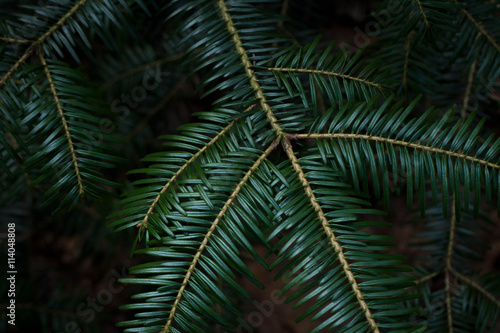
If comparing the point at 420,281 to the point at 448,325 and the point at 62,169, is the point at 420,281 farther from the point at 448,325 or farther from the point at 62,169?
the point at 62,169

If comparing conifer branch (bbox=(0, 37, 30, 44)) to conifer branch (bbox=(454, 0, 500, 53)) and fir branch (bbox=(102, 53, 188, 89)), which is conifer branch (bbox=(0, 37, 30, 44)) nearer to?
fir branch (bbox=(102, 53, 188, 89))

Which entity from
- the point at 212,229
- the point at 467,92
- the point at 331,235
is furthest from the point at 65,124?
the point at 467,92

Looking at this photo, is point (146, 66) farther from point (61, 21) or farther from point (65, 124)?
point (65, 124)

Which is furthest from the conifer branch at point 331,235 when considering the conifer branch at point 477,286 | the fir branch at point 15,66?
the conifer branch at point 477,286

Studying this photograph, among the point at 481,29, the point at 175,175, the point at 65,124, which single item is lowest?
the point at 175,175

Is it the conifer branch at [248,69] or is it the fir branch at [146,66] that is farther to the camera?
the fir branch at [146,66]

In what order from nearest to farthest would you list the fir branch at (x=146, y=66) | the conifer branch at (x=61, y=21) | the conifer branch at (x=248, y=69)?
the conifer branch at (x=248, y=69), the conifer branch at (x=61, y=21), the fir branch at (x=146, y=66)

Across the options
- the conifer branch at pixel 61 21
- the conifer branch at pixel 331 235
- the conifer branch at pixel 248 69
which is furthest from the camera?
the conifer branch at pixel 61 21

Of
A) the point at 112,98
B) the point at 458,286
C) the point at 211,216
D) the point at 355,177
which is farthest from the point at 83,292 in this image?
the point at 458,286

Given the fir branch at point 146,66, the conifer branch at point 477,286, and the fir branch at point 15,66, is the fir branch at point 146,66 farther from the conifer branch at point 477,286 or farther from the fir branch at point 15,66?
the conifer branch at point 477,286

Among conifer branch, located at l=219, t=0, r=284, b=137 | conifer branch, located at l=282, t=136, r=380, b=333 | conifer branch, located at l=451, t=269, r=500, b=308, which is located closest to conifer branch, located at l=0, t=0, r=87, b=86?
conifer branch, located at l=219, t=0, r=284, b=137

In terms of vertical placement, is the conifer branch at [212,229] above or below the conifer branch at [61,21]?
below
